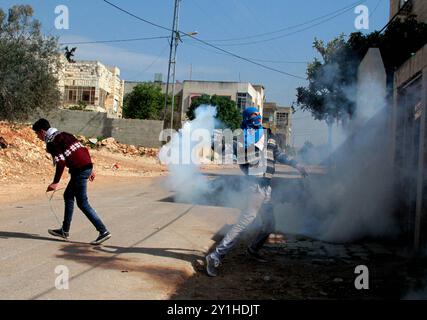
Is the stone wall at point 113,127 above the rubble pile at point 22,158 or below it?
above

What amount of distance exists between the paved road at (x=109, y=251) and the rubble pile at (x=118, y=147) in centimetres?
2203

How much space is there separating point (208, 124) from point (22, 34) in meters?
9.21

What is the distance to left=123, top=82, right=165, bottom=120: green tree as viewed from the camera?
51.8m

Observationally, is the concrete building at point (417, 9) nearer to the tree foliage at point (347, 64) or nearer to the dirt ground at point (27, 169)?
the tree foliage at point (347, 64)

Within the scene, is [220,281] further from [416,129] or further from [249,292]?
[416,129]

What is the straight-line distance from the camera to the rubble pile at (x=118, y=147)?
3272 centimetres

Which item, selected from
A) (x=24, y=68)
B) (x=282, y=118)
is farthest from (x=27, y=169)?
(x=282, y=118)

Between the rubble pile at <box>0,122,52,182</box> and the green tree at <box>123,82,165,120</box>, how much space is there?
2949cm

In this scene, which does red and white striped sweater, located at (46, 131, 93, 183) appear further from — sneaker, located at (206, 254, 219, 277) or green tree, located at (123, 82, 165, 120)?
green tree, located at (123, 82, 165, 120)

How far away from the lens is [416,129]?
7.88 metres

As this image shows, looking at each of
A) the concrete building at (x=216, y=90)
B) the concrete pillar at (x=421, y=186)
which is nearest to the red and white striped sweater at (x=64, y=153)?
the concrete pillar at (x=421, y=186)

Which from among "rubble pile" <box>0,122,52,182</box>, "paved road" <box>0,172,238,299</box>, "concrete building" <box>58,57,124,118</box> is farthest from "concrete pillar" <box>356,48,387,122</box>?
"concrete building" <box>58,57,124,118</box>

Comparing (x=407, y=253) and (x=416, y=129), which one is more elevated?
(x=416, y=129)
